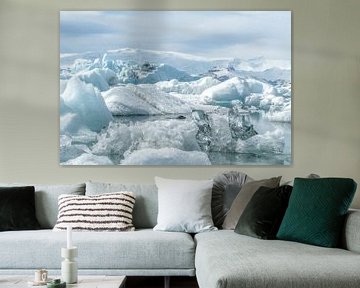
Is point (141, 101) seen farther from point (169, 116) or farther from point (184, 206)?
point (184, 206)

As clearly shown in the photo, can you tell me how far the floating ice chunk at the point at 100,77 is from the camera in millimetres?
5676

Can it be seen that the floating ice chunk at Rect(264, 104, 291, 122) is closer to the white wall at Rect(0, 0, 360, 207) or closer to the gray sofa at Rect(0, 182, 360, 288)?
the white wall at Rect(0, 0, 360, 207)

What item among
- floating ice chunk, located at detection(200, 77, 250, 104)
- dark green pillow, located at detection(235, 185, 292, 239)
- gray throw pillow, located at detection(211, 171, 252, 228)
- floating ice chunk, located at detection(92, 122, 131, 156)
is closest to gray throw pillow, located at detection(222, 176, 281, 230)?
gray throw pillow, located at detection(211, 171, 252, 228)

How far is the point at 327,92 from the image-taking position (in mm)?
5695

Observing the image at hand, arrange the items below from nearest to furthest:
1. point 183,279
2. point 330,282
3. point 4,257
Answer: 1. point 330,282
2. point 4,257
3. point 183,279

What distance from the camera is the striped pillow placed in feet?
16.2

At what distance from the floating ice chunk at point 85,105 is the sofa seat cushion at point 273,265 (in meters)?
1.84

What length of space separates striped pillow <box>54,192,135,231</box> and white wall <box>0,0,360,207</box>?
1.91ft

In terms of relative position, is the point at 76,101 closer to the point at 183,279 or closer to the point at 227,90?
the point at 227,90

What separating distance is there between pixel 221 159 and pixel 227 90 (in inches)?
23.5

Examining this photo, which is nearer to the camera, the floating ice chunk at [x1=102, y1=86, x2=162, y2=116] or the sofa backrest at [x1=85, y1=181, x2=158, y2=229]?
the sofa backrest at [x1=85, y1=181, x2=158, y2=229]

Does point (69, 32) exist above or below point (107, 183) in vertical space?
above

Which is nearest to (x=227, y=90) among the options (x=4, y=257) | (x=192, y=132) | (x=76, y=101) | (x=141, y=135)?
(x=192, y=132)

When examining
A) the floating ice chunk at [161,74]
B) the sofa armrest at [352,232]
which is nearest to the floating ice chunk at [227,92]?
the floating ice chunk at [161,74]
